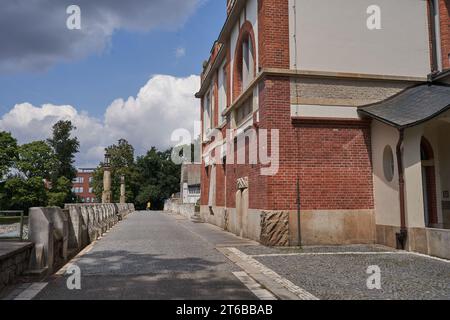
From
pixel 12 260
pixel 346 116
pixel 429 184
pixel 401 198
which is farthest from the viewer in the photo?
pixel 346 116

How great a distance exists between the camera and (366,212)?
1265 cm

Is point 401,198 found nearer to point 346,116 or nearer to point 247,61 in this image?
point 346,116

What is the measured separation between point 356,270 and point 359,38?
789 centimetres

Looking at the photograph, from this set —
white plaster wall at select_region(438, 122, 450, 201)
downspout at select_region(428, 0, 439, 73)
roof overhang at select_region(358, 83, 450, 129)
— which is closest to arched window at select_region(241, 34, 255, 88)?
roof overhang at select_region(358, 83, 450, 129)

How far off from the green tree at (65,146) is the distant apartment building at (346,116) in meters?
58.8

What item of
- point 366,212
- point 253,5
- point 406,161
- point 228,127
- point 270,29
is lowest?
point 366,212

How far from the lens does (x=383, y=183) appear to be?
12.3 metres

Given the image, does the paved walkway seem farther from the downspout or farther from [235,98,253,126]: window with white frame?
the downspout

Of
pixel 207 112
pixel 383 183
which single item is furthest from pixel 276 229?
pixel 207 112

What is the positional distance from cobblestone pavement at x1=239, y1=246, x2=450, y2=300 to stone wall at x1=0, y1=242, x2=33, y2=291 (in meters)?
4.50
